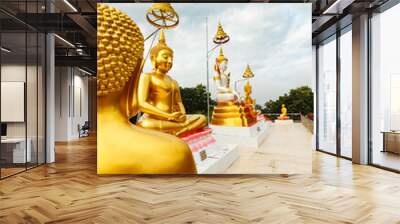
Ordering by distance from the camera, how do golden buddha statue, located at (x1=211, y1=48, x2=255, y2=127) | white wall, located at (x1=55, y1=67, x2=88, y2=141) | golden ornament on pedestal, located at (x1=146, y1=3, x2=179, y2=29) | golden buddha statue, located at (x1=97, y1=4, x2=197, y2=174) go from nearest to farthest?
golden buddha statue, located at (x1=97, y1=4, x2=197, y2=174)
golden ornament on pedestal, located at (x1=146, y1=3, x2=179, y2=29)
golden buddha statue, located at (x1=211, y1=48, x2=255, y2=127)
white wall, located at (x1=55, y1=67, x2=88, y2=141)

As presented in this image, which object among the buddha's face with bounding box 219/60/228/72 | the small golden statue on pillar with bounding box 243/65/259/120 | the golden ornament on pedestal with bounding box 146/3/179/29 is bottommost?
the small golden statue on pillar with bounding box 243/65/259/120

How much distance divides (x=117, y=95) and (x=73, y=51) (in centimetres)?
615

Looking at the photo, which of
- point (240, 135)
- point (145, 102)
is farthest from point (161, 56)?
point (240, 135)

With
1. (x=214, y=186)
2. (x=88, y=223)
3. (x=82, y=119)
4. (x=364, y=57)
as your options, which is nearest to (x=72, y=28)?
(x=214, y=186)

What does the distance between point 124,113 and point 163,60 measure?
920 millimetres

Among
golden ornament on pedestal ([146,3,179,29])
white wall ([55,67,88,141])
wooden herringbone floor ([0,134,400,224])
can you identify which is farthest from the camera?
white wall ([55,67,88,141])

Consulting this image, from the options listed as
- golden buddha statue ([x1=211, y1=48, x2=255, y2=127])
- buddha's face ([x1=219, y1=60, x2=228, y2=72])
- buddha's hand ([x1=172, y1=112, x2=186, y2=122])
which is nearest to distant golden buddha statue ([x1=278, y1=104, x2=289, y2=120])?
golden buddha statue ([x1=211, y1=48, x2=255, y2=127])

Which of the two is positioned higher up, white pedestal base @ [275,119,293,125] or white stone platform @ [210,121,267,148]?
white pedestal base @ [275,119,293,125]

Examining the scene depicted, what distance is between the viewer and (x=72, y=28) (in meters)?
7.09

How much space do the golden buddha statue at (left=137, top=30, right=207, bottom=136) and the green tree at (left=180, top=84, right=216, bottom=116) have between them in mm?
126

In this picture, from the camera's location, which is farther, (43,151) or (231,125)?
(43,151)

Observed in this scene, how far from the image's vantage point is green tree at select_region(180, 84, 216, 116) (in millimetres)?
5043

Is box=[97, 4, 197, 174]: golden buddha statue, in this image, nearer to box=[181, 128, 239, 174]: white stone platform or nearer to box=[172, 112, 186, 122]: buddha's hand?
box=[181, 128, 239, 174]: white stone platform

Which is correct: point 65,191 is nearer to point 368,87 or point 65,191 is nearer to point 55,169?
point 55,169
